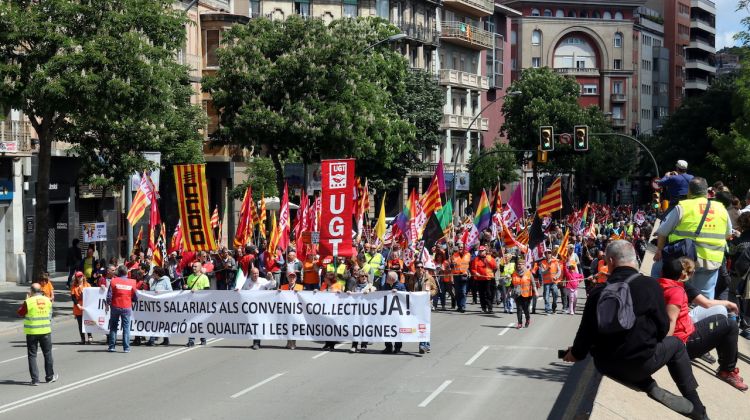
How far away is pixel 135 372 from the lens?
61.6ft

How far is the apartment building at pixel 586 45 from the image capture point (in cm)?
11631

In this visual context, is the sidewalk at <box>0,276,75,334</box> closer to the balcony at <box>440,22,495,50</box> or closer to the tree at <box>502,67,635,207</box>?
the balcony at <box>440,22,495,50</box>

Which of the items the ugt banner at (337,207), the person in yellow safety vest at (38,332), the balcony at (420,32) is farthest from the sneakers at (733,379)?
the balcony at (420,32)

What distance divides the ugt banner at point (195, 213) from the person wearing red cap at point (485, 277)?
21.9 feet

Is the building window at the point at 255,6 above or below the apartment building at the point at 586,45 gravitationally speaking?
below

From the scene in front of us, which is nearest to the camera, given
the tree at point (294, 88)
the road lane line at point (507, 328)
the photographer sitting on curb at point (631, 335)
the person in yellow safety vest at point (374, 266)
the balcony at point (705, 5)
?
the photographer sitting on curb at point (631, 335)

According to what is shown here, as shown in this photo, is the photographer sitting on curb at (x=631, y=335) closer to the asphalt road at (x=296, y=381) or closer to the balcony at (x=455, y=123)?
the asphalt road at (x=296, y=381)

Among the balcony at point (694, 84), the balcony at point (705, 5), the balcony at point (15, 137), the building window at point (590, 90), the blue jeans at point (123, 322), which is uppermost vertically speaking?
the balcony at point (705, 5)

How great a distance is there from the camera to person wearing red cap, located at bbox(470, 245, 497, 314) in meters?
29.0

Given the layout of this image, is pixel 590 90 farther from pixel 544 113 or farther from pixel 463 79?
pixel 463 79

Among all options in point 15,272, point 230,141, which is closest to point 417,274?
point 15,272

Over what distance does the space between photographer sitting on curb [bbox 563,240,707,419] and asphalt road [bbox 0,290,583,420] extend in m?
5.22

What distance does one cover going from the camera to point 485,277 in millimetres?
29047

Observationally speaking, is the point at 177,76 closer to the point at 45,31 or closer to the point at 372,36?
the point at 45,31
